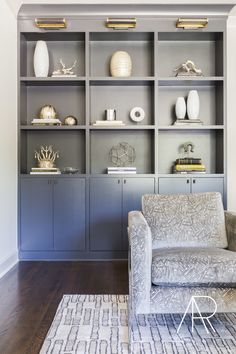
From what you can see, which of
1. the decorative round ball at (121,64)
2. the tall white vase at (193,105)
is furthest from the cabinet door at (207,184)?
the decorative round ball at (121,64)

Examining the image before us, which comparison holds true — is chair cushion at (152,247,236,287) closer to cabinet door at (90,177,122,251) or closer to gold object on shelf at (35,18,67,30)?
cabinet door at (90,177,122,251)

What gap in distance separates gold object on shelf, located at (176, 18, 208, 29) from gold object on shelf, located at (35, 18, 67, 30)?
1.24 meters

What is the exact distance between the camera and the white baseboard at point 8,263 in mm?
3211

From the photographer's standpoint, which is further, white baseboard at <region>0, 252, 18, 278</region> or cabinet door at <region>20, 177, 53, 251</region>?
cabinet door at <region>20, 177, 53, 251</region>

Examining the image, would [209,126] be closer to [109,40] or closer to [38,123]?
[109,40]

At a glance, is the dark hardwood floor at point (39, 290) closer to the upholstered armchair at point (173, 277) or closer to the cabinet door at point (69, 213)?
the cabinet door at point (69, 213)

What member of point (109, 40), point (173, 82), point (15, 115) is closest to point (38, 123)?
point (15, 115)

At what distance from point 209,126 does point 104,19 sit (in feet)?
5.39

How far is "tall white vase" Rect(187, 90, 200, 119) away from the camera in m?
3.85

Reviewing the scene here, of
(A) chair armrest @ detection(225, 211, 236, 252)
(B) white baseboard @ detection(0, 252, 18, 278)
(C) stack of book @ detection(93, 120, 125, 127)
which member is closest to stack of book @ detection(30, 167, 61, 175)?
(C) stack of book @ detection(93, 120, 125, 127)

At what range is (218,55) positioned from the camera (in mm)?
3902

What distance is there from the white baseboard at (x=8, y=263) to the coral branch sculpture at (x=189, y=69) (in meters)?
2.69

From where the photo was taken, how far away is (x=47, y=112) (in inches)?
150

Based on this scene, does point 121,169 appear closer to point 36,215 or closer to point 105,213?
point 105,213
